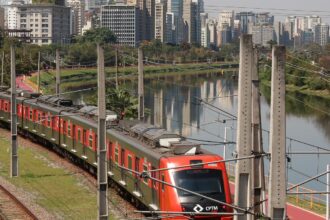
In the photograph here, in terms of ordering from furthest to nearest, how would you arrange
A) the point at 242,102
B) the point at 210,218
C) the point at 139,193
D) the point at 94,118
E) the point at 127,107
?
the point at 127,107, the point at 94,118, the point at 139,193, the point at 210,218, the point at 242,102

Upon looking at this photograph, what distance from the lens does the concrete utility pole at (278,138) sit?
33.9 feet

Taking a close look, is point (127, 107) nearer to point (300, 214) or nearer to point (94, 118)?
point (94, 118)

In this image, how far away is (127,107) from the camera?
39719 millimetres

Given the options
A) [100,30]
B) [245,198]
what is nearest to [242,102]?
[245,198]

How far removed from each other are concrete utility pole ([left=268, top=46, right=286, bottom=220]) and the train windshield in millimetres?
7990

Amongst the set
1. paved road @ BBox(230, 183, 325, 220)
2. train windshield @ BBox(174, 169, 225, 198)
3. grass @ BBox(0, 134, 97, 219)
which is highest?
train windshield @ BBox(174, 169, 225, 198)

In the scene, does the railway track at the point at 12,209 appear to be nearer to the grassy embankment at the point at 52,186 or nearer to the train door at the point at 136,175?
the grassy embankment at the point at 52,186

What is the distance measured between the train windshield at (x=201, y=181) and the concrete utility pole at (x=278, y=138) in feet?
26.2

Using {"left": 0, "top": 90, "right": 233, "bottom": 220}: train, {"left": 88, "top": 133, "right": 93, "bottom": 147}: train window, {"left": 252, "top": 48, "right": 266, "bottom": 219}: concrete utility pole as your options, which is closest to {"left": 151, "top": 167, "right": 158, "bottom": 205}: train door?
{"left": 0, "top": 90, "right": 233, "bottom": 220}: train

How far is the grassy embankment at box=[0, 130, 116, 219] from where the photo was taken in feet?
78.9

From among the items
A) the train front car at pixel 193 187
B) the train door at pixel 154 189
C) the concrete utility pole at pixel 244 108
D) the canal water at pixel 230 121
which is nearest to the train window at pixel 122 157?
the train door at pixel 154 189

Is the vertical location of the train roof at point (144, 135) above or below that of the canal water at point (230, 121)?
above

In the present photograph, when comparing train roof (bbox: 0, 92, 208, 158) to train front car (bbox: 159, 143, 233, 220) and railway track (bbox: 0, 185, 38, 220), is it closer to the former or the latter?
train front car (bbox: 159, 143, 233, 220)

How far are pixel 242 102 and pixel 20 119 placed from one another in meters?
33.9
